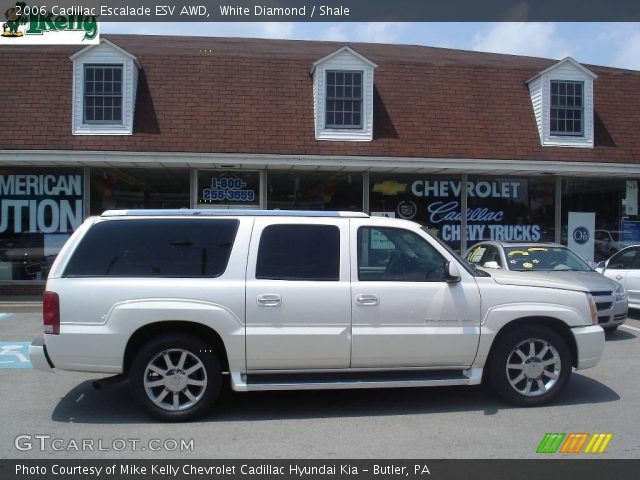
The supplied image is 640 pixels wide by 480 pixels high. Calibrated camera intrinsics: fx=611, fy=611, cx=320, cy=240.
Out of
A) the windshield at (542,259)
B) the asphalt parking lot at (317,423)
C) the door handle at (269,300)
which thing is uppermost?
the windshield at (542,259)

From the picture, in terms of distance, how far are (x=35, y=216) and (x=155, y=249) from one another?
9423 millimetres

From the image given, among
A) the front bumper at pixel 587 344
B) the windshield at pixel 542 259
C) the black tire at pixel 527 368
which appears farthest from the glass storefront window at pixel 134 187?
the front bumper at pixel 587 344

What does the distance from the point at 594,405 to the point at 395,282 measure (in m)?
2.31

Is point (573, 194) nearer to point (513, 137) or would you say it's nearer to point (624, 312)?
point (513, 137)

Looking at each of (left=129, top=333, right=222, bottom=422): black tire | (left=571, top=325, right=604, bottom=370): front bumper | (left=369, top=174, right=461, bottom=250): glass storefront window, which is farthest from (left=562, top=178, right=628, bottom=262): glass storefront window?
(left=129, top=333, right=222, bottom=422): black tire

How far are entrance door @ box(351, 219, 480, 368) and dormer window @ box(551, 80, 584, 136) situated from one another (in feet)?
33.7

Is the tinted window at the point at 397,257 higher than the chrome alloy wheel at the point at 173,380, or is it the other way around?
the tinted window at the point at 397,257

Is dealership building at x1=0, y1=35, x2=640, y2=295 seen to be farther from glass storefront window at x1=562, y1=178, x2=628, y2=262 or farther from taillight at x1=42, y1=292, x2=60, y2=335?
taillight at x1=42, y1=292, x2=60, y2=335

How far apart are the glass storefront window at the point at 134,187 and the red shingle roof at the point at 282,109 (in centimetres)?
101

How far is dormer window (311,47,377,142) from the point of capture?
13727 millimetres

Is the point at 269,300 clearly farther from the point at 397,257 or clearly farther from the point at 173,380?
the point at 397,257

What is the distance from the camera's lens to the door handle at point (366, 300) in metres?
5.51

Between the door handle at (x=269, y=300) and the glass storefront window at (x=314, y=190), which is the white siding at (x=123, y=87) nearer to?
the glass storefront window at (x=314, y=190)

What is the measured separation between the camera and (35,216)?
13.6 m
